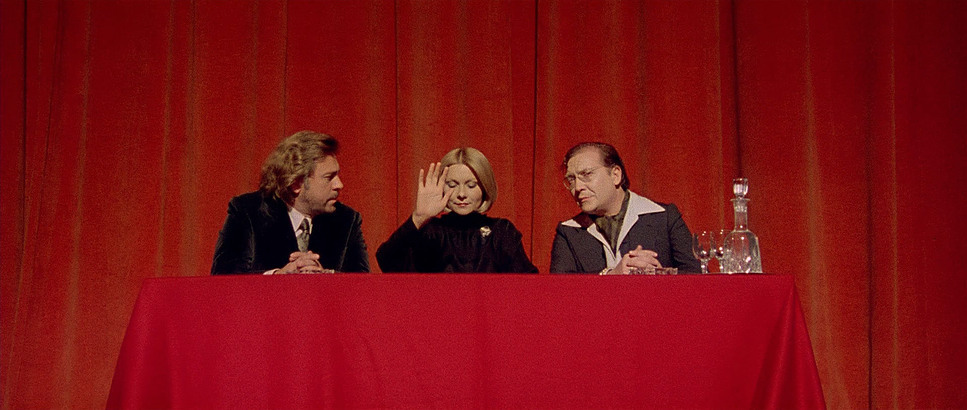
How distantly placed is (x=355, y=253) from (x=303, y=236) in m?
0.19

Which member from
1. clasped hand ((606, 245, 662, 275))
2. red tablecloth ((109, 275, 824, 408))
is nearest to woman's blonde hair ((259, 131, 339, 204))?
red tablecloth ((109, 275, 824, 408))

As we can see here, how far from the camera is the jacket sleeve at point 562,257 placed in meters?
2.42

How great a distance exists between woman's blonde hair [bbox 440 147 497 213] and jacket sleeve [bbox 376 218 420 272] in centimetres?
28

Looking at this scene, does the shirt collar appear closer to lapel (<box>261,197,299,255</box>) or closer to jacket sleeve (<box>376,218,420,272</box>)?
lapel (<box>261,197,299,255</box>)

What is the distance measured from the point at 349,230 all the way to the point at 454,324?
3.71ft

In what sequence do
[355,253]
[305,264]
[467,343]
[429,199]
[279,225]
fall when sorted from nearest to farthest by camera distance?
[467,343], [305,264], [429,199], [279,225], [355,253]

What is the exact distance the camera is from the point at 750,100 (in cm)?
322

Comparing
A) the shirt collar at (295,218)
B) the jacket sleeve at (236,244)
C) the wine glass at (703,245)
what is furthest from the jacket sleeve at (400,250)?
the wine glass at (703,245)

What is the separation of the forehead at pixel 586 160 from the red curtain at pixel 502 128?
647mm

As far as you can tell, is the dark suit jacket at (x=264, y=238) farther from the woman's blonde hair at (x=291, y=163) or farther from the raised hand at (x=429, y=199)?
the raised hand at (x=429, y=199)

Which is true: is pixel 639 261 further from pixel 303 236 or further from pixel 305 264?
pixel 303 236

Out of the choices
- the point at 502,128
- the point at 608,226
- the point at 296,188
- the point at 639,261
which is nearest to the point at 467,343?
the point at 639,261

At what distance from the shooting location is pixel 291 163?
251 centimetres

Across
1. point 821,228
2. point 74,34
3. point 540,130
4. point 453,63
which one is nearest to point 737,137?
point 821,228
